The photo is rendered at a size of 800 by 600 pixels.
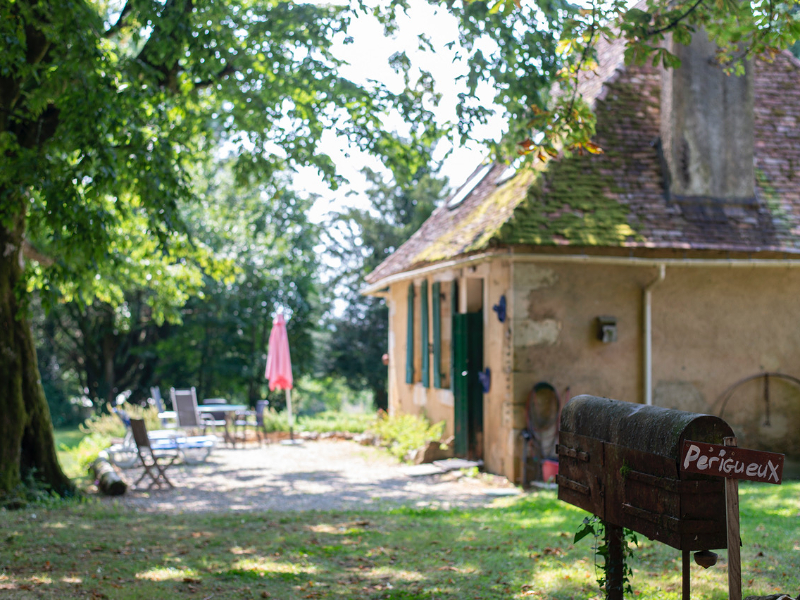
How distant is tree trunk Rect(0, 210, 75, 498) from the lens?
7832 millimetres

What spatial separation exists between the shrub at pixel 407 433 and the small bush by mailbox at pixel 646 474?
7.67 metres

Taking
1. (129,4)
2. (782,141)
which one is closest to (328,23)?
(129,4)

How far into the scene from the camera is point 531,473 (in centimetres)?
906

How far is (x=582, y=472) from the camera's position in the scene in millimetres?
3666

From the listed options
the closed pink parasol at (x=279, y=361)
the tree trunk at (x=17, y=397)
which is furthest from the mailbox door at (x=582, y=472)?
the closed pink parasol at (x=279, y=361)

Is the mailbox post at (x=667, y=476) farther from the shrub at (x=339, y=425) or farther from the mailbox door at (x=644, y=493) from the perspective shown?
the shrub at (x=339, y=425)

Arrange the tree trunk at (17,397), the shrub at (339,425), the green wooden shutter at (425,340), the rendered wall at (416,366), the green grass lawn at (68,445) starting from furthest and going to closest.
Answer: the shrub at (339,425), the green wooden shutter at (425,340), the rendered wall at (416,366), the green grass lawn at (68,445), the tree trunk at (17,397)

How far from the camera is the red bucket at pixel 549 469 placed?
8.68 meters

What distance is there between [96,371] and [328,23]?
1508 cm

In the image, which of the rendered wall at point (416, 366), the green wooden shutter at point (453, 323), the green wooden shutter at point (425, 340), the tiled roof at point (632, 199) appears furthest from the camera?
the green wooden shutter at point (425, 340)

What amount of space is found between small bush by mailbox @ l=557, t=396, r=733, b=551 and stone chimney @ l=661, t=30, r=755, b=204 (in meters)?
6.89

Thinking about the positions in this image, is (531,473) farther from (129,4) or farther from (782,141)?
(129,4)

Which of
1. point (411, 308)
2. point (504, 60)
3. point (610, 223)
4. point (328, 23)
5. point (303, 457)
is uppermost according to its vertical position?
point (328, 23)

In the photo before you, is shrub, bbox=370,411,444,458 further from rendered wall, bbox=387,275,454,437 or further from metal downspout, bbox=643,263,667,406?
metal downspout, bbox=643,263,667,406
